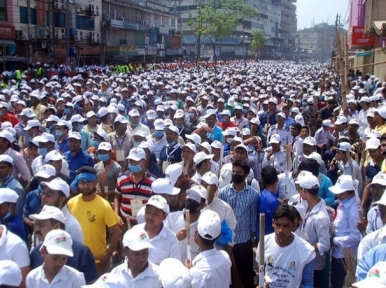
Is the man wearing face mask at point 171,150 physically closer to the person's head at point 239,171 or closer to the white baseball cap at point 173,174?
the white baseball cap at point 173,174

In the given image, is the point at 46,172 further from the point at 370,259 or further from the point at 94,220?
the point at 370,259

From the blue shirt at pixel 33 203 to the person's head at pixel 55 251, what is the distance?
167 cm

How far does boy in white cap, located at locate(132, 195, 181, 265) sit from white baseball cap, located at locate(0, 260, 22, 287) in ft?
3.55

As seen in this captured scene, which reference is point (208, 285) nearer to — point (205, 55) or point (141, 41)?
point (141, 41)

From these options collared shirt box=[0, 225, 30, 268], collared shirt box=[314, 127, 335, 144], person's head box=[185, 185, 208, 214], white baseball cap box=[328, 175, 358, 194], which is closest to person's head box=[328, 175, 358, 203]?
white baseball cap box=[328, 175, 358, 194]

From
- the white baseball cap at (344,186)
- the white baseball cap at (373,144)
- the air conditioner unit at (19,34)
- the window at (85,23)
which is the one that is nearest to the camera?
the white baseball cap at (344,186)

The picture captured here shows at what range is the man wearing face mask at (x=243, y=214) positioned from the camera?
4.76 meters

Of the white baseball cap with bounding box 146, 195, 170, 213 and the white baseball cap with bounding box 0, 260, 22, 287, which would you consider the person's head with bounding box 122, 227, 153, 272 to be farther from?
the white baseball cap with bounding box 0, 260, 22, 287

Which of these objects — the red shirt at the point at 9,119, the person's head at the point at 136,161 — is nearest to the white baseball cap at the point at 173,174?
the person's head at the point at 136,161

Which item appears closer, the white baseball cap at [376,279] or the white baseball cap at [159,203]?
the white baseball cap at [376,279]

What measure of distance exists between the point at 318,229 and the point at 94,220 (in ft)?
6.51

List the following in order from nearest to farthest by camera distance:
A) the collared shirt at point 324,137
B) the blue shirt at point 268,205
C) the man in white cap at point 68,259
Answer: the man in white cap at point 68,259, the blue shirt at point 268,205, the collared shirt at point 324,137

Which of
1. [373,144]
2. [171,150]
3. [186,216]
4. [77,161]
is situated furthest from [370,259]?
[171,150]

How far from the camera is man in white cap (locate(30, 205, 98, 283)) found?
3.55m
